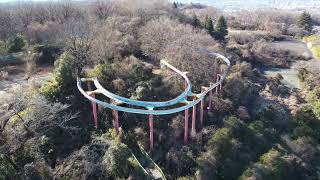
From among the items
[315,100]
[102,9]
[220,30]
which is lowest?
[315,100]

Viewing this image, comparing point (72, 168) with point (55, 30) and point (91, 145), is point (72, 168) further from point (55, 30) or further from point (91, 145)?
point (55, 30)

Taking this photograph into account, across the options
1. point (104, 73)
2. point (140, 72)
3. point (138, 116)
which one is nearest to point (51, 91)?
point (104, 73)

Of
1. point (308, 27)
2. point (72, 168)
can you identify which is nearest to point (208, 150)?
point (72, 168)

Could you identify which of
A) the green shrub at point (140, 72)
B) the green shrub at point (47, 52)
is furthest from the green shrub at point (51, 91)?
the green shrub at point (47, 52)

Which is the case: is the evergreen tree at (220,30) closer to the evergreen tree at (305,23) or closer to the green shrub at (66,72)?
the evergreen tree at (305,23)

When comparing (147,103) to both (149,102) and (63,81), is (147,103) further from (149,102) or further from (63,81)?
(63,81)

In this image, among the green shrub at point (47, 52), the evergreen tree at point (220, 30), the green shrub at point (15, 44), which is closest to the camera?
the green shrub at point (47, 52)
